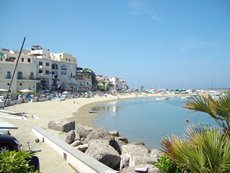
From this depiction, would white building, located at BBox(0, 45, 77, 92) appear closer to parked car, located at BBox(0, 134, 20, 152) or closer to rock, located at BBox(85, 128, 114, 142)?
rock, located at BBox(85, 128, 114, 142)

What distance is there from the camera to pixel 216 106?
4418 mm

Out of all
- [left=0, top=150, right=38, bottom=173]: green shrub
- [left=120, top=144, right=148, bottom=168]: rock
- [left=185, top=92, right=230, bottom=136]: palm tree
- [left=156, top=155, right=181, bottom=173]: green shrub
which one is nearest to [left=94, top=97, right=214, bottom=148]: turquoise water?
[left=185, top=92, right=230, bottom=136]: palm tree

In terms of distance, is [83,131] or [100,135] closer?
[100,135]

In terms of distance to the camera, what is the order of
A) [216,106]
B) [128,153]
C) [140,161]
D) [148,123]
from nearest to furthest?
1. [216,106]
2. [140,161]
3. [128,153]
4. [148,123]

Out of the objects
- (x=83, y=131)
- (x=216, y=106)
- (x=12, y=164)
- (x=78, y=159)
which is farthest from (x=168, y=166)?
(x=83, y=131)

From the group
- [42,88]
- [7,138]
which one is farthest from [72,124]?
[42,88]

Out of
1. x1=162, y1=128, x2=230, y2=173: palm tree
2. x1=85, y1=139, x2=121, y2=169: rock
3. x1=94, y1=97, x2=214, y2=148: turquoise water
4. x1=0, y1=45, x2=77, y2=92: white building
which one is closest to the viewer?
x1=162, y1=128, x2=230, y2=173: palm tree

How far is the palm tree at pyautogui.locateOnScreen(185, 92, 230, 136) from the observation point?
4.33 m

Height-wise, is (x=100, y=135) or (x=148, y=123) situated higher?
(x=100, y=135)

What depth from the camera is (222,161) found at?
3410 mm

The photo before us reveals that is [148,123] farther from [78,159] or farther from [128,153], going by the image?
[78,159]

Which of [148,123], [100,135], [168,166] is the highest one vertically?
[168,166]

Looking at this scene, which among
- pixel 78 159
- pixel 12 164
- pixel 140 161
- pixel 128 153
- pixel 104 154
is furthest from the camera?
pixel 128 153

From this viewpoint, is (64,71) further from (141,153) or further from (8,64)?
(141,153)
